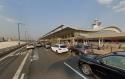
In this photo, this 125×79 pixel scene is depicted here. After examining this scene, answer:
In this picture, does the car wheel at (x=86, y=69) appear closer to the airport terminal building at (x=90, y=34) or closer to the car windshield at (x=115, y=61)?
the car windshield at (x=115, y=61)

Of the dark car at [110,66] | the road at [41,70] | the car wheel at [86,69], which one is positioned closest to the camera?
the dark car at [110,66]

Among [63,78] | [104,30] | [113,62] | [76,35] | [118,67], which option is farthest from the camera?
[104,30]

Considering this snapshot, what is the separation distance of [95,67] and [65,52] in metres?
17.4

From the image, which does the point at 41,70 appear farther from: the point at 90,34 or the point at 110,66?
the point at 90,34

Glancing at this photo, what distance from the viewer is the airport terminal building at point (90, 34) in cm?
4709

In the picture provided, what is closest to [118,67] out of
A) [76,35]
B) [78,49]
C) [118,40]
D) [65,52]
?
[78,49]

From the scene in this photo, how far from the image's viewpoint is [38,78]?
955 cm

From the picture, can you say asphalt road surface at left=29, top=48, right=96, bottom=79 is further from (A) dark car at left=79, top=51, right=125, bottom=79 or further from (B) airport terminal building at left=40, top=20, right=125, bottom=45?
(B) airport terminal building at left=40, top=20, right=125, bottom=45

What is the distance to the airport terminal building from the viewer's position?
47094 mm

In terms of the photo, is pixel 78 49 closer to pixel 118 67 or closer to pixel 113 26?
pixel 118 67

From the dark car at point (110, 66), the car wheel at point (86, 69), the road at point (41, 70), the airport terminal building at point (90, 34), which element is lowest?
the road at point (41, 70)

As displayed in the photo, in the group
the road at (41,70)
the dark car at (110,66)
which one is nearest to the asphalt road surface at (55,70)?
the road at (41,70)

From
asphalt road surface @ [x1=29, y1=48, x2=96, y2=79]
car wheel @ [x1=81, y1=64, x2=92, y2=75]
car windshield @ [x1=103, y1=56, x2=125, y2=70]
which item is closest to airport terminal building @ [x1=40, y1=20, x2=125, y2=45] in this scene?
asphalt road surface @ [x1=29, y1=48, x2=96, y2=79]

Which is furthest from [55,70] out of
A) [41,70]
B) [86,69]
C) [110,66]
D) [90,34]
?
[90,34]
